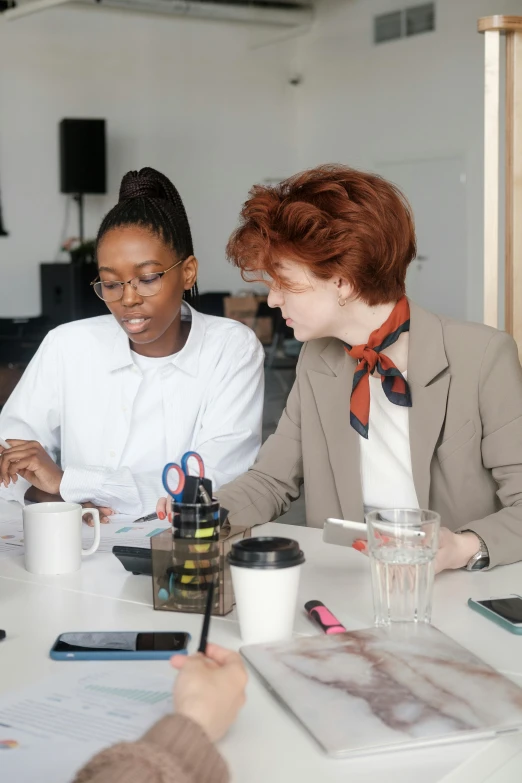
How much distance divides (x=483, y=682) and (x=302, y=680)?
0.69 feet

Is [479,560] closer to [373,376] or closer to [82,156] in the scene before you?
[373,376]

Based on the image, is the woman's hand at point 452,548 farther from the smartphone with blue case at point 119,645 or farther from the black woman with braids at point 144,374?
the black woman with braids at point 144,374

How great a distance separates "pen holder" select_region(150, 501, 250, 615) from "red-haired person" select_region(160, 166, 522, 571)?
49 centimetres

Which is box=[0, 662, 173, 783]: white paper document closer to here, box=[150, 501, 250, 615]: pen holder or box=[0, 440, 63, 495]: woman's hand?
box=[150, 501, 250, 615]: pen holder

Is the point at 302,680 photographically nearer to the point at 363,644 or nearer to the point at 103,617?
the point at 363,644

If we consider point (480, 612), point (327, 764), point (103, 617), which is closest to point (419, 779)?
point (327, 764)

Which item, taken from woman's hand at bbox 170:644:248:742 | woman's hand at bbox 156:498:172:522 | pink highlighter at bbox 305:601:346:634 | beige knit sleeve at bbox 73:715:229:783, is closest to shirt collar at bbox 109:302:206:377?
woman's hand at bbox 156:498:172:522

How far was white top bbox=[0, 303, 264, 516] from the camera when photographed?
95.7 inches

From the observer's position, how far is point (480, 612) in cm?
140

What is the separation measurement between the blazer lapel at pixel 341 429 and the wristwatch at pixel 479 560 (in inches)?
17.3

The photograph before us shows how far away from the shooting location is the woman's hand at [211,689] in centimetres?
94

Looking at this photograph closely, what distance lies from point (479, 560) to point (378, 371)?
49 cm

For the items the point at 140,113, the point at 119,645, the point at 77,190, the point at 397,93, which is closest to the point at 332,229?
the point at 119,645

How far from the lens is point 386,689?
1.08 meters
